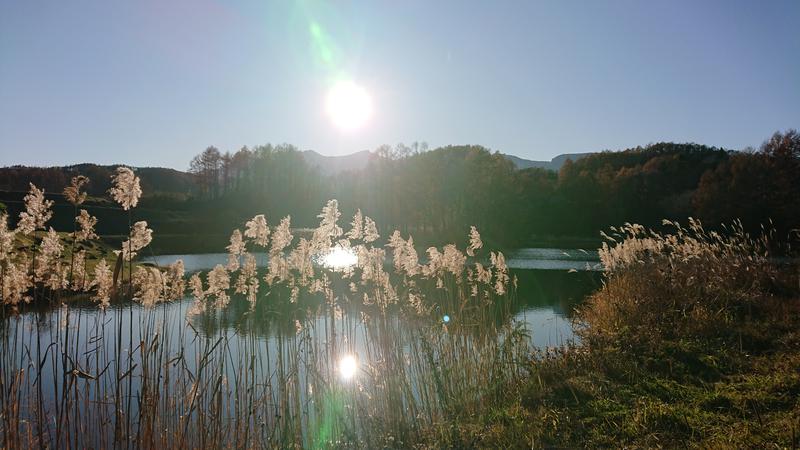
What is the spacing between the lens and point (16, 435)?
3.55 metres

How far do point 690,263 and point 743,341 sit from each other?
4330 millimetres

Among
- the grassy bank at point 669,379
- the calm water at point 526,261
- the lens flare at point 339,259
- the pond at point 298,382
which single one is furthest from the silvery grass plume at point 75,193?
the calm water at point 526,261

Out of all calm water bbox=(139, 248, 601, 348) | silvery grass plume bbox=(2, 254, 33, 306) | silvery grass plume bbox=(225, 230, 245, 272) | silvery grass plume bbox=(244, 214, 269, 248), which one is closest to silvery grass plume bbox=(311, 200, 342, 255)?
silvery grass plume bbox=(244, 214, 269, 248)

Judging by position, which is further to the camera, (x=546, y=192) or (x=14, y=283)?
(x=546, y=192)

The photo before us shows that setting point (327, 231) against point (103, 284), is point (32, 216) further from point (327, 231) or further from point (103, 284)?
point (327, 231)

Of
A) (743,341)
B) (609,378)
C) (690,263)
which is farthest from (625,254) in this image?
(609,378)

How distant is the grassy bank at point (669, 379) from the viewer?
433 centimetres

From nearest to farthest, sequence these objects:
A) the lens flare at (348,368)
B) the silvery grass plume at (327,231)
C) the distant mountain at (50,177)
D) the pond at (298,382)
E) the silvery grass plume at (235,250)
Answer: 1. the pond at (298,382)
2. the silvery grass plume at (235,250)
3. the silvery grass plume at (327,231)
4. the lens flare at (348,368)
5. the distant mountain at (50,177)

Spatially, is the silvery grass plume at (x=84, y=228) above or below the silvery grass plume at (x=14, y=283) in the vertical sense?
above

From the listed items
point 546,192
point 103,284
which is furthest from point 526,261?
point 546,192

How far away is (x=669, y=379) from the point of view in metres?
5.77

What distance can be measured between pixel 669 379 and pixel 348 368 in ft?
12.7

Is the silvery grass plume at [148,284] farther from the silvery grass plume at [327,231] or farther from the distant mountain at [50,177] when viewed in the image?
the distant mountain at [50,177]

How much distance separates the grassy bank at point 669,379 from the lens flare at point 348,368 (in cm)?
116
